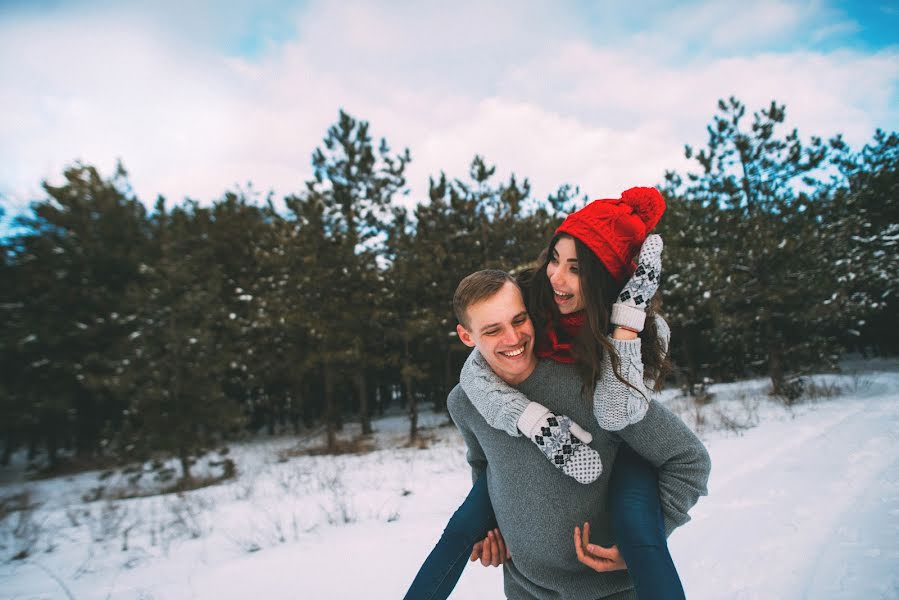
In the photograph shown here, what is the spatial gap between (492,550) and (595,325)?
1.07 meters

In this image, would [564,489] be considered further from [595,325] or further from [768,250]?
[768,250]

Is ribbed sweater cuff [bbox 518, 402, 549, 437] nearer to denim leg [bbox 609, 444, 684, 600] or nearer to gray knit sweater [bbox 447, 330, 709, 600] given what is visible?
gray knit sweater [bbox 447, 330, 709, 600]

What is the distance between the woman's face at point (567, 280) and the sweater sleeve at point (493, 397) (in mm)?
455

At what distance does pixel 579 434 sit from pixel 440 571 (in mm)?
791

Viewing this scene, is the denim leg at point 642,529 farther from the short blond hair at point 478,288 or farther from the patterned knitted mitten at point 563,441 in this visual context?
the short blond hair at point 478,288

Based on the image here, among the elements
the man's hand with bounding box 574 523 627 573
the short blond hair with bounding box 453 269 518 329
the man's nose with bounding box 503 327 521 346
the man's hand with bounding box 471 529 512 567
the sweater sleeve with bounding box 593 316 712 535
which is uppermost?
the short blond hair with bounding box 453 269 518 329

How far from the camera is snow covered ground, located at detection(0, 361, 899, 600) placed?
2691 millimetres

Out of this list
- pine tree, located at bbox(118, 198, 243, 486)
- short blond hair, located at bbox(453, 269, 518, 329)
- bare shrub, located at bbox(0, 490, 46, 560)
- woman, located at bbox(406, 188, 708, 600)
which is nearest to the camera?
woman, located at bbox(406, 188, 708, 600)

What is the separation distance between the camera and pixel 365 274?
12945mm

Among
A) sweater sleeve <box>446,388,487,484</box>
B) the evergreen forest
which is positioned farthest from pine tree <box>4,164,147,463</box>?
sweater sleeve <box>446,388,487,484</box>

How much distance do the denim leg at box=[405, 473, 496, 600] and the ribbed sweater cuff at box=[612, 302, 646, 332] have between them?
974 mm

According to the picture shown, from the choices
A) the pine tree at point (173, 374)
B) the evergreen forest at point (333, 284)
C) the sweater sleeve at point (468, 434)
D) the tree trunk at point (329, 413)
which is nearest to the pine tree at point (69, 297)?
the evergreen forest at point (333, 284)

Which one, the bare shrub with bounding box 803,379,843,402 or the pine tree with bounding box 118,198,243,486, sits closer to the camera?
the pine tree with bounding box 118,198,243,486

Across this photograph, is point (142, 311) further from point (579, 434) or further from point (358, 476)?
→ point (579, 434)
